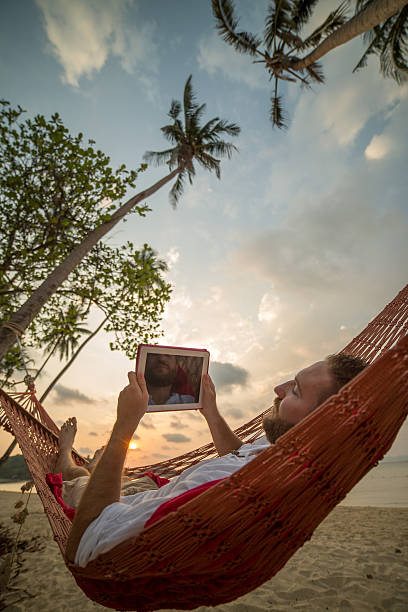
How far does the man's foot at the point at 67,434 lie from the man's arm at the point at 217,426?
1176 millimetres

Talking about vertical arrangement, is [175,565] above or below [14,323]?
below

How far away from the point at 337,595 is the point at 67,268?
4.24 metres

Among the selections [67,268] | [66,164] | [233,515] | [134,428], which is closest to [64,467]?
[134,428]

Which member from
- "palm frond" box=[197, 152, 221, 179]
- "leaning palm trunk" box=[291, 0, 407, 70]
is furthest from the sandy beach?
"palm frond" box=[197, 152, 221, 179]

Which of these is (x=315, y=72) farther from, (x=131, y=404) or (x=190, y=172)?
(x=131, y=404)

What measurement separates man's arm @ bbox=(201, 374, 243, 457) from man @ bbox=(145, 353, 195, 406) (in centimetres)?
18

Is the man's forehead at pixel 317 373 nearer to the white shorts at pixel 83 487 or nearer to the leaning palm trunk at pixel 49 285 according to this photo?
the white shorts at pixel 83 487

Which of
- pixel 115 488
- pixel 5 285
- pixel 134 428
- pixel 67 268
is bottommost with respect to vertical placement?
pixel 115 488

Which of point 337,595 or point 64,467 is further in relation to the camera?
point 337,595

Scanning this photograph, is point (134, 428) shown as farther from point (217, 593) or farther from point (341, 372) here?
point (341, 372)

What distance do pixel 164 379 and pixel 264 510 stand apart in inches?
24.1

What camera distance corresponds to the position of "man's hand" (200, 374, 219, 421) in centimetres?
133

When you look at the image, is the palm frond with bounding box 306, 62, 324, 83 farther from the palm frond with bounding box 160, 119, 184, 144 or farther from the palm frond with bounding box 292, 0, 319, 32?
the palm frond with bounding box 160, 119, 184, 144

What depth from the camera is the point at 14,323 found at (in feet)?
8.18
